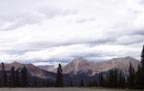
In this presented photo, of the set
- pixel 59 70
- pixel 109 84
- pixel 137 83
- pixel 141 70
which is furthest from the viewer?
pixel 59 70

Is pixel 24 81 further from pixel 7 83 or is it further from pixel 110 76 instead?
pixel 110 76

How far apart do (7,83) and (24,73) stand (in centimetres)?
954

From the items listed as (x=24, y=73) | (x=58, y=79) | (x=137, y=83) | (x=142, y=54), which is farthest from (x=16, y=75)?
(x=137, y=83)

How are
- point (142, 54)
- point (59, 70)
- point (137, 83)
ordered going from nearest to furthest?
point (137, 83), point (142, 54), point (59, 70)

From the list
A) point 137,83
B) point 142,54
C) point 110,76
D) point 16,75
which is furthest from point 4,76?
point 137,83

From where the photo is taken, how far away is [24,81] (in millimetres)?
184250

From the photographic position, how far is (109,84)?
155 metres

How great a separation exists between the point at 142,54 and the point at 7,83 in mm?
79154

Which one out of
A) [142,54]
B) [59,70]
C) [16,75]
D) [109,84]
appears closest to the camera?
[142,54]

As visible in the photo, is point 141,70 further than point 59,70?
No

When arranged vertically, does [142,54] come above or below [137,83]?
above

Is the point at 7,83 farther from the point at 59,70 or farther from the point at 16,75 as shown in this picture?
the point at 59,70

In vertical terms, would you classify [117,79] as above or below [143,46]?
below

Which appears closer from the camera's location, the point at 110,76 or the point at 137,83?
the point at 137,83
